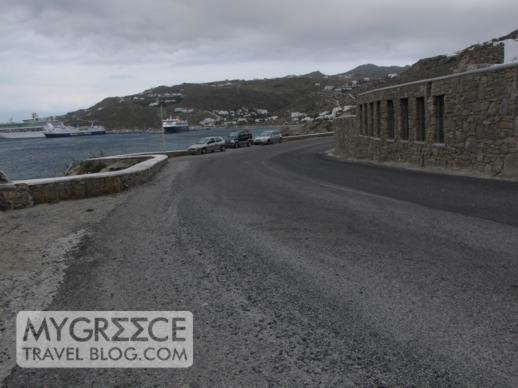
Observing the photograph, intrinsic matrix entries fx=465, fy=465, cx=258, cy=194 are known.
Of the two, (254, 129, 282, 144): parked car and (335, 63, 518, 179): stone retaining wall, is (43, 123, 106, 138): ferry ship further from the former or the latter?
(335, 63, 518, 179): stone retaining wall

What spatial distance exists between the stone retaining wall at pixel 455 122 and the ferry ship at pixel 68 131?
7251 inches

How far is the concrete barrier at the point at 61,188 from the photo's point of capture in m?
13.0

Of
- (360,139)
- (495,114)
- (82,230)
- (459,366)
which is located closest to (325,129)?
(360,139)

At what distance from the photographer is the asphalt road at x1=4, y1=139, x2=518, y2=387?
157 inches

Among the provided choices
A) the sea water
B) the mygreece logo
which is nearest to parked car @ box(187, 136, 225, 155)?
the sea water

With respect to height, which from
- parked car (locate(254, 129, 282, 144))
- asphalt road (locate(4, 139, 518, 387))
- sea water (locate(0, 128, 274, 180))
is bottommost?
sea water (locate(0, 128, 274, 180))

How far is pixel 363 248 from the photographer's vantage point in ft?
24.5

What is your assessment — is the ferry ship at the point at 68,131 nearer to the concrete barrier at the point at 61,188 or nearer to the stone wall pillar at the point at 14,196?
the concrete barrier at the point at 61,188

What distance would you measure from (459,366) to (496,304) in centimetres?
150

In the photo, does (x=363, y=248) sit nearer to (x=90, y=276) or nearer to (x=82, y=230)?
(x=90, y=276)

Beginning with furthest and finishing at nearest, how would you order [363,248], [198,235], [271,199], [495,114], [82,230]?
[495,114] < [271,199] < [82,230] < [198,235] < [363,248]

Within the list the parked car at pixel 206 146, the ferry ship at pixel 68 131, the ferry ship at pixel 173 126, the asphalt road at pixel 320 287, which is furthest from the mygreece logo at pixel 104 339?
the ferry ship at pixel 68 131

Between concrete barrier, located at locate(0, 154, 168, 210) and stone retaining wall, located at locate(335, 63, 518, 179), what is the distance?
12000 mm

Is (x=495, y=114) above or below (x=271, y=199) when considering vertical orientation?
above
